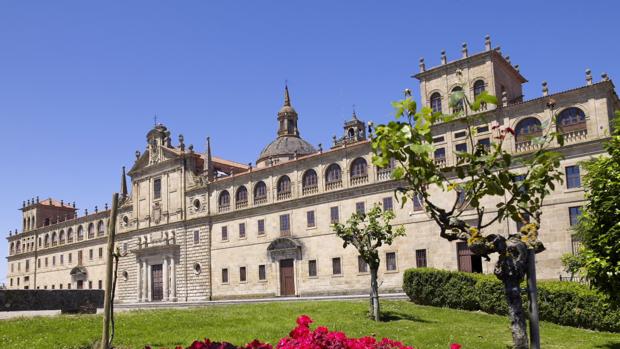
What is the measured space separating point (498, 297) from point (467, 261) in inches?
492

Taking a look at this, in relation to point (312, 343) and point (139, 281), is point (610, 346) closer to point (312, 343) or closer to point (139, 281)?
point (312, 343)

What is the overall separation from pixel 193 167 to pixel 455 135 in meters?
28.4

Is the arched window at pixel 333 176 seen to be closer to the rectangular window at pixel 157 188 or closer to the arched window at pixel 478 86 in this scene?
the arched window at pixel 478 86

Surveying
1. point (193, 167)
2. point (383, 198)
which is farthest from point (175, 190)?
point (383, 198)

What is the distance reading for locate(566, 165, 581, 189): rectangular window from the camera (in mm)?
34781

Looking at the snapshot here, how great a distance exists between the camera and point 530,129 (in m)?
36.8

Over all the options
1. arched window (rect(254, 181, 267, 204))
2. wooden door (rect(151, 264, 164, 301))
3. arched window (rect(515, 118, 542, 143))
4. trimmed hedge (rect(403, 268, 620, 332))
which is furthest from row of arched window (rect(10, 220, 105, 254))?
arched window (rect(515, 118, 542, 143))

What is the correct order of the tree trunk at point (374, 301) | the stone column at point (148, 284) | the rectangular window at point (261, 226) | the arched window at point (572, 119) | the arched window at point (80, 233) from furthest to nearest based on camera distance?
the arched window at point (80, 233) → the stone column at point (148, 284) → the rectangular window at point (261, 226) → the arched window at point (572, 119) → the tree trunk at point (374, 301)

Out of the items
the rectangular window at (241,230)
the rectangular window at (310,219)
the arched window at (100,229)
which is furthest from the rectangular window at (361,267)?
the arched window at (100,229)

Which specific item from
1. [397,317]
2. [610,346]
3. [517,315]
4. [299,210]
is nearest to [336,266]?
[299,210]

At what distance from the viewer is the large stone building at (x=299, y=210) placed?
3550cm

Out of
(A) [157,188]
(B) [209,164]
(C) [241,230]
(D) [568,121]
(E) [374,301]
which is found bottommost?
(E) [374,301]

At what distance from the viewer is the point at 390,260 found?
139 ft

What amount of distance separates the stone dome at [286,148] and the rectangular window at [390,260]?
29858mm
